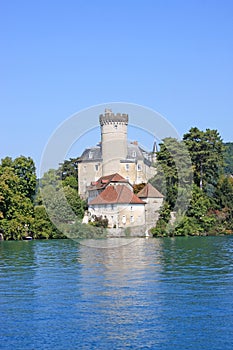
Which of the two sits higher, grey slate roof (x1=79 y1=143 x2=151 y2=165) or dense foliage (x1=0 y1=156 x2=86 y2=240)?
grey slate roof (x1=79 y1=143 x2=151 y2=165)

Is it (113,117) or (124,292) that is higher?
(113,117)

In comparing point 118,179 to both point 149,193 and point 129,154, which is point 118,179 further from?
point 129,154

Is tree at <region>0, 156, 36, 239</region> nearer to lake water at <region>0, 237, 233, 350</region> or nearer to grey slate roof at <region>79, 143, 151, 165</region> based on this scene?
grey slate roof at <region>79, 143, 151, 165</region>

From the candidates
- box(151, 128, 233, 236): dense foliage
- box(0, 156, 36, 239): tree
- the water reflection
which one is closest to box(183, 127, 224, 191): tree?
box(151, 128, 233, 236): dense foliage

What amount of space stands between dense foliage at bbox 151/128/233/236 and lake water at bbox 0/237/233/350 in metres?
24.5

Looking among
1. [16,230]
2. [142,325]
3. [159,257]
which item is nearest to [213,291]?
[142,325]

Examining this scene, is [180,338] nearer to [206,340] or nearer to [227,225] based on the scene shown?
[206,340]

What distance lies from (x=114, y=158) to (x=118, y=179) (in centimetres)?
843

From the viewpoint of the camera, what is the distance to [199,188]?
53656 mm

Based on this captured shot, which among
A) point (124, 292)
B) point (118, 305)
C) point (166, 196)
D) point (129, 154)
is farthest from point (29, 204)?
point (118, 305)

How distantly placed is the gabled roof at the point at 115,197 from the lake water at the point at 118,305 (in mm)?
22240

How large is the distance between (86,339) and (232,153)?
358 ft

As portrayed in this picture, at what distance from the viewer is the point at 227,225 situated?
5300cm

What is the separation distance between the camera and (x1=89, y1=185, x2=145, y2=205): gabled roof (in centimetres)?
4850
